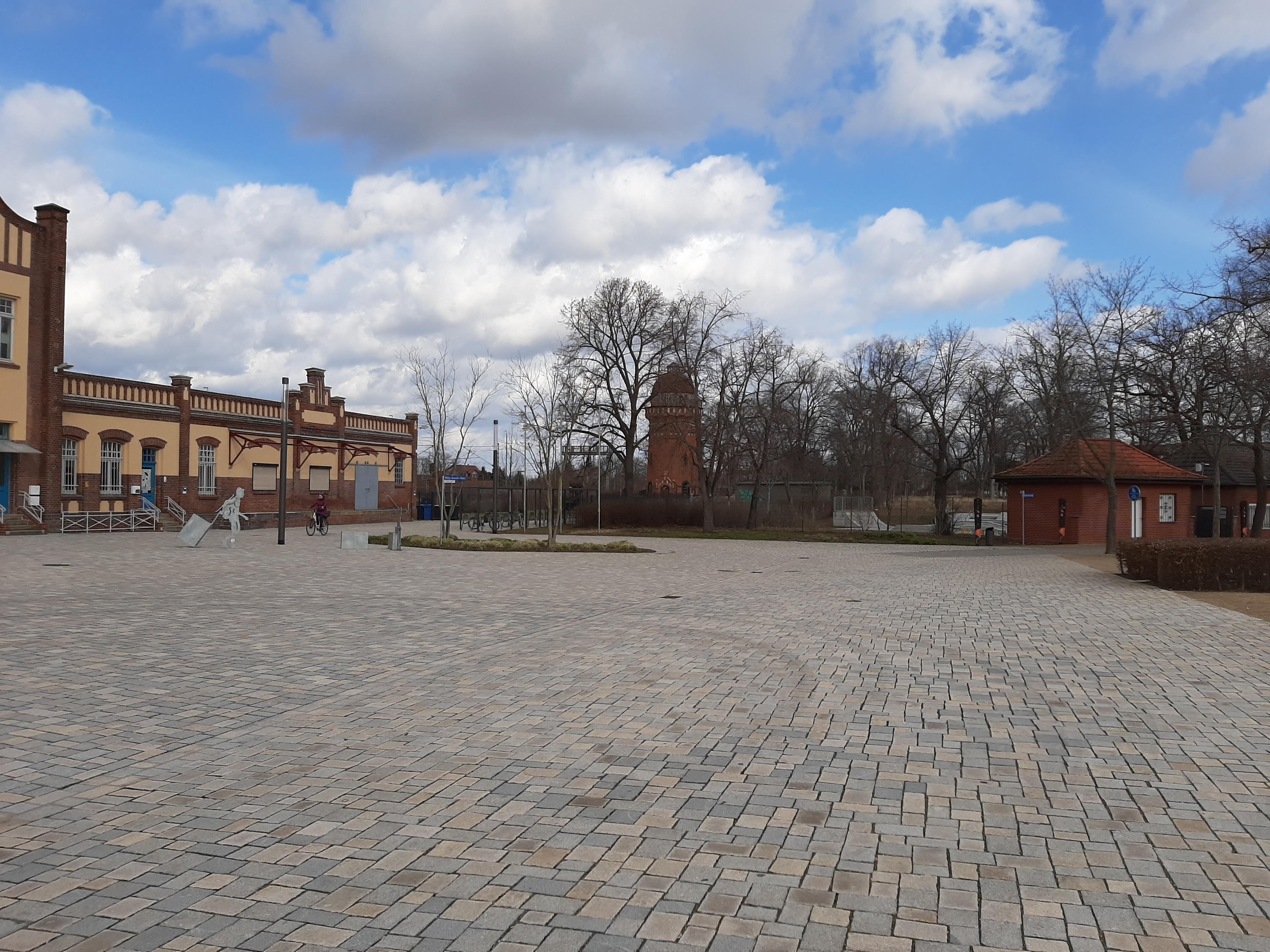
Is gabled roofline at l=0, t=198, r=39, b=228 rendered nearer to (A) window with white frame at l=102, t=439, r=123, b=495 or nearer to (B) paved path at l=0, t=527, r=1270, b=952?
(A) window with white frame at l=102, t=439, r=123, b=495

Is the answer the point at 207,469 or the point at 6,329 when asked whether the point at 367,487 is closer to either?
the point at 207,469

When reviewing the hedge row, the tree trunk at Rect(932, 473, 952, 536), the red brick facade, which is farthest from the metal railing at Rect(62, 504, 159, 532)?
the red brick facade

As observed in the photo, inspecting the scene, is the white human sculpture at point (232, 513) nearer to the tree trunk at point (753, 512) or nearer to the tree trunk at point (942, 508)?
the tree trunk at point (753, 512)

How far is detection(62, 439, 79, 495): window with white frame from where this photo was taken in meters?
35.1

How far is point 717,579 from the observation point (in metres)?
20.0

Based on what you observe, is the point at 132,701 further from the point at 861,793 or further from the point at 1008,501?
the point at 1008,501

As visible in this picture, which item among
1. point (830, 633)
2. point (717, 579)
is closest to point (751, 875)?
point (830, 633)

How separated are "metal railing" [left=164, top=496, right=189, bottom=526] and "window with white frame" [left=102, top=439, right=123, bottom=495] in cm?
197

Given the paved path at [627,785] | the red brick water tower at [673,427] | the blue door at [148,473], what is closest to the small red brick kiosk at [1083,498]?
the red brick water tower at [673,427]

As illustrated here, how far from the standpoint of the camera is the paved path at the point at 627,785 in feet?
12.7

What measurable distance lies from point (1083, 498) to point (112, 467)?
37407 mm

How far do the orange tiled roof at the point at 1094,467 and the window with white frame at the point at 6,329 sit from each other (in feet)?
121

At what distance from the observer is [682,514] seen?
49.3 metres

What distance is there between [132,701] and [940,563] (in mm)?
22598
